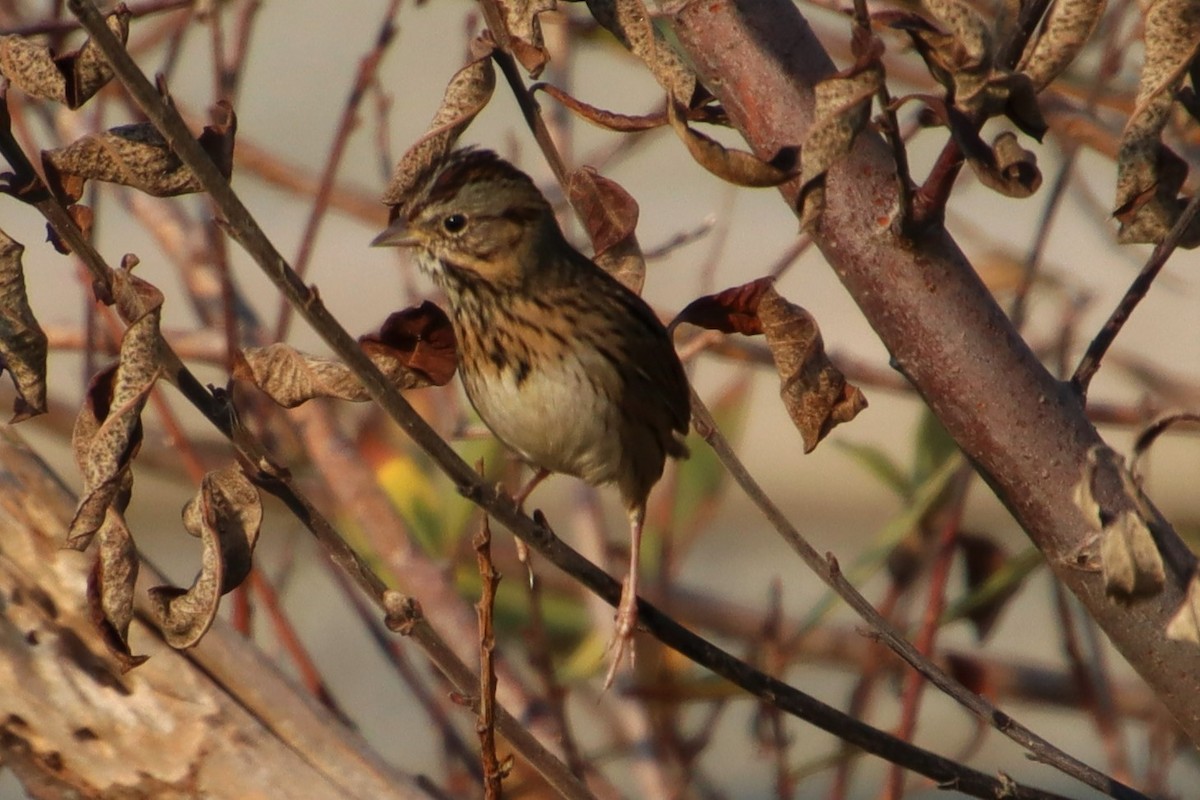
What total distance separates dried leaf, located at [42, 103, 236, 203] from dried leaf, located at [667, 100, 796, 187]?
0.38 metres

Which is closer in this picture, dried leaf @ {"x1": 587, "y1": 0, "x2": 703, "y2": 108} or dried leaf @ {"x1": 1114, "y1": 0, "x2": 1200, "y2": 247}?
dried leaf @ {"x1": 1114, "y1": 0, "x2": 1200, "y2": 247}

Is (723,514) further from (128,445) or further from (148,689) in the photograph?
(128,445)

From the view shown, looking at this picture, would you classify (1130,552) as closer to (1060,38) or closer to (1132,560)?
(1132,560)

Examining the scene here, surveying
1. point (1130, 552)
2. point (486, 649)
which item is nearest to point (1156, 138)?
point (1130, 552)

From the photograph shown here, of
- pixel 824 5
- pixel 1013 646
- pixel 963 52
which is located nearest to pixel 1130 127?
pixel 963 52

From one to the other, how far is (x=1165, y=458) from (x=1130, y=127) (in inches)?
199

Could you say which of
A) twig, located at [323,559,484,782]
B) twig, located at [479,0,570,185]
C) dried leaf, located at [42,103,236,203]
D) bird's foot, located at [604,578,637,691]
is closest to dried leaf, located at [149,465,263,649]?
dried leaf, located at [42,103,236,203]

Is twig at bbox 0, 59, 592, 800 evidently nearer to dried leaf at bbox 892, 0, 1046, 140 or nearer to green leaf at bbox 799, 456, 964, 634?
dried leaf at bbox 892, 0, 1046, 140

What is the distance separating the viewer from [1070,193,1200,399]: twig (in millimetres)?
1329

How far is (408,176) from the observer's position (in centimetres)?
145

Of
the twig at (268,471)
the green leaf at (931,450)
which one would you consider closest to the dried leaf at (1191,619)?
the twig at (268,471)

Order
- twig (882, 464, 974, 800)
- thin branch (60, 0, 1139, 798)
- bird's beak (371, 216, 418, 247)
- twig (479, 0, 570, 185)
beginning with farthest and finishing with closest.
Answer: twig (882, 464, 974, 800) < bird's beak (371, 216, 418, 247) < twig (479, 0, 570, 185) < thin branch (60, 0, 1139, 798)

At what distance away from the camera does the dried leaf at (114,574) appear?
4.51 ft

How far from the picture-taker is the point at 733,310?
1.50 meters
